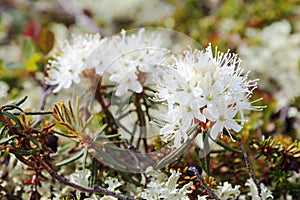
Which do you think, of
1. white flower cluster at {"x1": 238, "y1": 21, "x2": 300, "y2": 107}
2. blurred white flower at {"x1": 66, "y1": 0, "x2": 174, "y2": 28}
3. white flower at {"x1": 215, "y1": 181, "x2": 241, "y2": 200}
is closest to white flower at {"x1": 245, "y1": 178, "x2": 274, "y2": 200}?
white flower at {"x1": 215, "y1": 181, "x2": 241, "y2": 200}

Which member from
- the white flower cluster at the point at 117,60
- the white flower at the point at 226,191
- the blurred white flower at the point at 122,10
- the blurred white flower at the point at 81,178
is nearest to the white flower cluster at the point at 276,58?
the blurred white flower at the point at 122,10

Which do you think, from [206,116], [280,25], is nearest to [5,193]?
[206,116]

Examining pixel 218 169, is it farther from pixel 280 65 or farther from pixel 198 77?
pixel 280 65

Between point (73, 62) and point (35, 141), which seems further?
point (73, 62)

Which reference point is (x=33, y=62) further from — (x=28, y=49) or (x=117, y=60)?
(x=117, y=60)

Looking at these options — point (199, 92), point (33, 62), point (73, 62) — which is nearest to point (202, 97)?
point (199, 92)

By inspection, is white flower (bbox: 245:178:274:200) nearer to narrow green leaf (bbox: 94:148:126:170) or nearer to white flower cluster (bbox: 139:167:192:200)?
white flower cluster (bbox: 139:167:192:200)

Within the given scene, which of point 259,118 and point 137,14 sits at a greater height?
point 137,14

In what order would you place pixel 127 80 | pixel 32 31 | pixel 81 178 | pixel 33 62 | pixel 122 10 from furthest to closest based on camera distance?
1. pixel 122 10
2. pixel 32 31
3. pixel 33 62
4. pixel 127 80
5. pixel 81 178

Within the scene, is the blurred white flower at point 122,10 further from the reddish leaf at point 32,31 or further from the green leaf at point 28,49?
the green leaf at point 28,49
